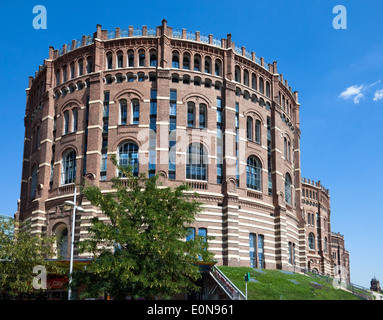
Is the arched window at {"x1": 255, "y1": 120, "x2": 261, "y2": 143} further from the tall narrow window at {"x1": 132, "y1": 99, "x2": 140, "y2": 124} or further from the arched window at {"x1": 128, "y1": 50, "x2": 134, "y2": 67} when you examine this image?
the arched window at {"x1": 128, "y1": 50, "x2": 134, "y2": 67}

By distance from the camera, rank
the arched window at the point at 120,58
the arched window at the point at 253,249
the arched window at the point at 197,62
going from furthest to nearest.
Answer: the arched window at the point at 197,62
the arched window at the point at 120,58
the arched window at the point at 253,249

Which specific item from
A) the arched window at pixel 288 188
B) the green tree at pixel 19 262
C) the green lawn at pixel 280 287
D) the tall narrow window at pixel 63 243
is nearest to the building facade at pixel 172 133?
the tall narrow window at pixel 63 243

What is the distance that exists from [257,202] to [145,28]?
2303 centimetres

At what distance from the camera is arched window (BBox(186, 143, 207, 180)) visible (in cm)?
4912

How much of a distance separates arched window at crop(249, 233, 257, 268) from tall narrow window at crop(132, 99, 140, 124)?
57.2 feet

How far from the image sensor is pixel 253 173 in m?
53.8

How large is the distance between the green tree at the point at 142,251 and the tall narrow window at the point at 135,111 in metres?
20.4

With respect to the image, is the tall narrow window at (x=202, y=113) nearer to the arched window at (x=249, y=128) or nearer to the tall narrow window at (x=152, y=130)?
the tall narrow window at (x=152, y=130)

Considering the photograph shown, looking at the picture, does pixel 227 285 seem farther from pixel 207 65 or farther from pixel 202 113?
pixel 207 65

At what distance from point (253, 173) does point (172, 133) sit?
35.9ft

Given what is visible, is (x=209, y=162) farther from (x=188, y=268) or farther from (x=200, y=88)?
(x=188, y=268)

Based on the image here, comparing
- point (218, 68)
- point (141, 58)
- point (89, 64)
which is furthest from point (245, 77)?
point (89, 64)

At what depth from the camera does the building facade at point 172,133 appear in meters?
48.7
